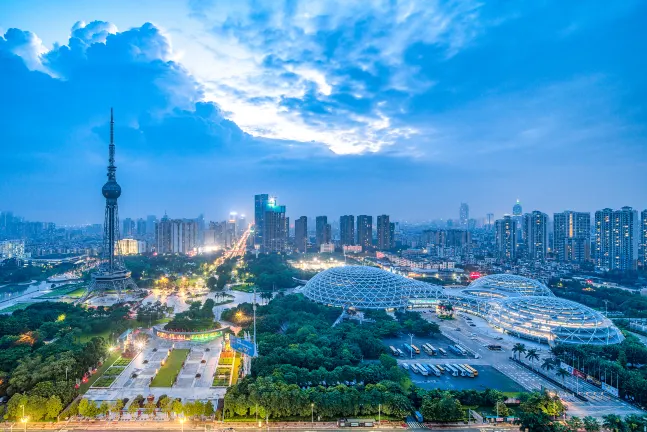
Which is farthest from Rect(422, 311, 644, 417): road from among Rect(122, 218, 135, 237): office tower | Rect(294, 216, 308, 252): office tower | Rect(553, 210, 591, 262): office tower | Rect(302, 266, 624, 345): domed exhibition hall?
Rect(122, 218, 135, 237): office tower

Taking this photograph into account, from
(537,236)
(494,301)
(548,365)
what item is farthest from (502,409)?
(537,236)

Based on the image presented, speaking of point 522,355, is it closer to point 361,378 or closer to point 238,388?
point 361,378

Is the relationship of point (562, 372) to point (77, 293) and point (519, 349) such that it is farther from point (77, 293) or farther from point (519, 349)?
point (77, 293)

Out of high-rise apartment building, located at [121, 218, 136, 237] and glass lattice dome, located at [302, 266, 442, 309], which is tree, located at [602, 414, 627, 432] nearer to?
glass lattice dome, located at [302, 266, 442, 309]

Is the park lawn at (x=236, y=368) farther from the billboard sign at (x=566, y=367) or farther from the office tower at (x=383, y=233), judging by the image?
the office tower at (x=383, y=233)

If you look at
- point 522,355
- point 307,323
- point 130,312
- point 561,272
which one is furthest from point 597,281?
point 130,312

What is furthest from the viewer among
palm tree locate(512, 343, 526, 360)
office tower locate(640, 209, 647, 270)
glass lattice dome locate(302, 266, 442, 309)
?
office tower locate(640, 209, 647, 270)
